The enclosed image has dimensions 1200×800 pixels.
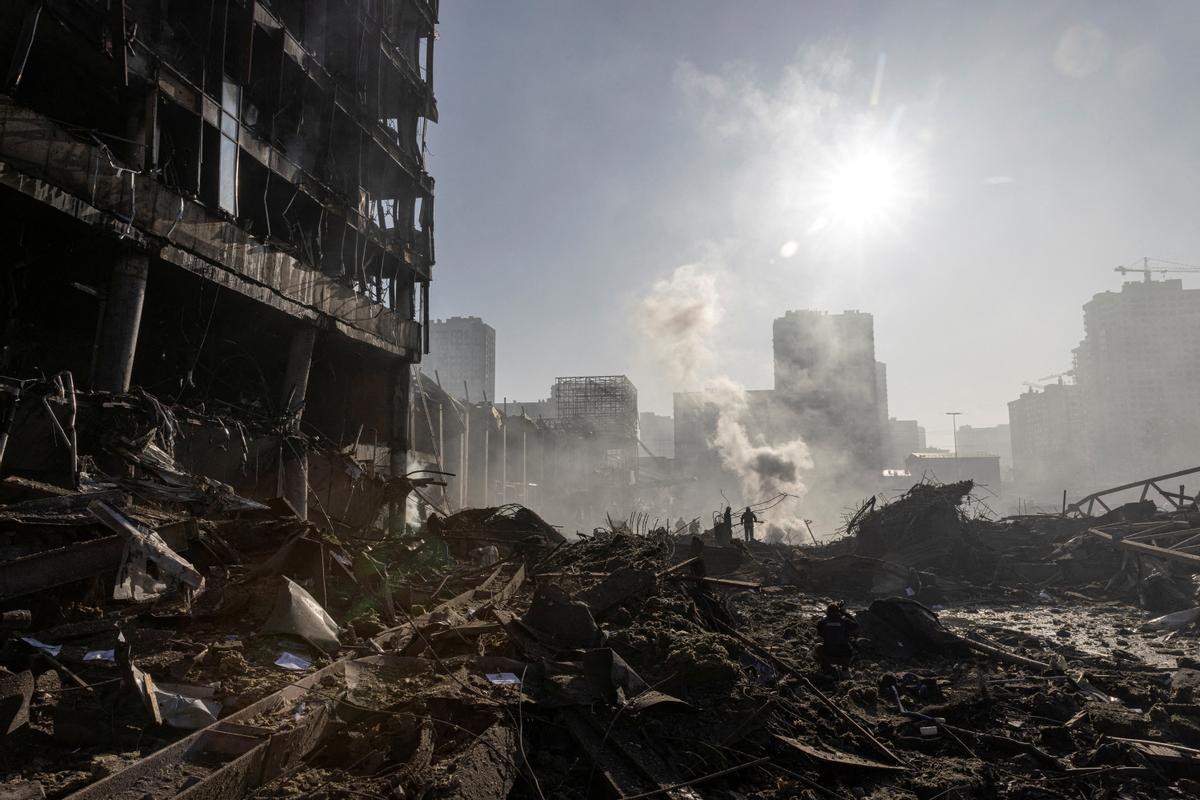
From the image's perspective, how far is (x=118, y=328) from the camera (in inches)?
429

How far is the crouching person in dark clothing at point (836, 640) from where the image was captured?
22.6ft

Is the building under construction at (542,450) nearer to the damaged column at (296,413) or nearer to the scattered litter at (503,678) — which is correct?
the damaged column at (296,413)

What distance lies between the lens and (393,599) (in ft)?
23.2

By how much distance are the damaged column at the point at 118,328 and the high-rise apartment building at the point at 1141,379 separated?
99.3 metres

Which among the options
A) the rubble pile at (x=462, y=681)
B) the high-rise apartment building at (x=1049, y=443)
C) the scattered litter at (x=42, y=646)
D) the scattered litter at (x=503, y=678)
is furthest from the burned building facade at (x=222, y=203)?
the high-rise apartment building at (x=1049, y=443)

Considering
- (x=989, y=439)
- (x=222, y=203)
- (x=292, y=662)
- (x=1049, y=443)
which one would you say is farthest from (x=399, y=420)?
(x=989, y=439)

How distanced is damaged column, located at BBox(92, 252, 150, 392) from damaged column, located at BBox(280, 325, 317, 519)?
139 inches

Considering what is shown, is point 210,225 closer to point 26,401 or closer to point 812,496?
point 26,401

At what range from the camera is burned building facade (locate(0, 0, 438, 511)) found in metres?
10.6

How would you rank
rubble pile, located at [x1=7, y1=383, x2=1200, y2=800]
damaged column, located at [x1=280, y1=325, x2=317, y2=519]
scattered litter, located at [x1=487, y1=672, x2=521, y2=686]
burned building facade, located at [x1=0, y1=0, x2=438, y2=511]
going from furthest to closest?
1. damaged column, located at [x1=280, y1=325, x2=317, y2=519]
2. burned building facade, located at [x1=0, y1=0, x2=438, y2=511]
3. scattered litter, located at [x1=487, y1=672, x2=521, y2=686]
4. rubble pile, located at [x1=7, y1=383, x2=1200, y2=800]

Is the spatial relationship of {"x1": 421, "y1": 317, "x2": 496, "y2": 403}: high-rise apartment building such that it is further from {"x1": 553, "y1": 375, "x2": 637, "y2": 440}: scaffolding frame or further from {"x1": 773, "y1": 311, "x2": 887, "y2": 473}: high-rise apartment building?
{"x1": 773, "y1": 311, "x2": 887, "y2": 473}: high-rise apartment building

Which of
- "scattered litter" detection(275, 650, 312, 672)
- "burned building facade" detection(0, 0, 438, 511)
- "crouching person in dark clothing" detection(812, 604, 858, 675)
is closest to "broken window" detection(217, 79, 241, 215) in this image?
"burned building facade" detection(0, 0, 438, 511)

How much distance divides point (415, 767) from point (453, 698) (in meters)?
0.83

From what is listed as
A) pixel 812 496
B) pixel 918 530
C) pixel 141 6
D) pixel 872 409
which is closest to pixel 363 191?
pixel 141 6
